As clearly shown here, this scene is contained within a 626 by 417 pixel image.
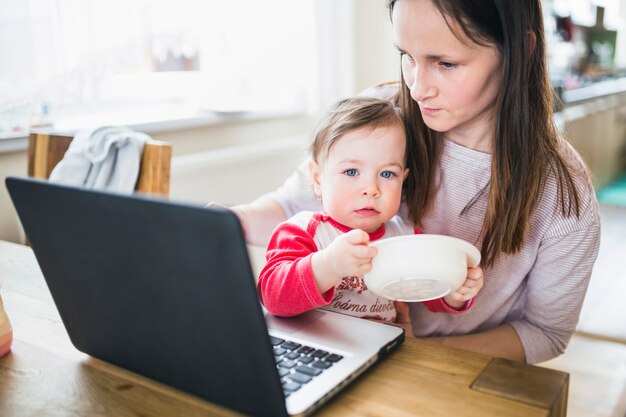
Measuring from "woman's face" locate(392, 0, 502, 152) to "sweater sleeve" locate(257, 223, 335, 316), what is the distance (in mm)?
335

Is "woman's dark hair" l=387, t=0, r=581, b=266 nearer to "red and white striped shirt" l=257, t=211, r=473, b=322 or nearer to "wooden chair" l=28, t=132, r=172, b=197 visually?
"red and white striped shirt" l=257, t=211, r=473, b=322

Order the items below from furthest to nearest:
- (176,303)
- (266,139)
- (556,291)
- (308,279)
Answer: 1. (266,139)
2. (556,291)
3. (308,279)
4. (176,303)

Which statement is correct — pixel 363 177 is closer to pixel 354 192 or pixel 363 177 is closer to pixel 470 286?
pixel 354 192

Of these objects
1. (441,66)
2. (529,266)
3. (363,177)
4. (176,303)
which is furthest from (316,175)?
(176,303)

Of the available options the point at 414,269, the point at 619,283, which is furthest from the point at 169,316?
the point at 619,283

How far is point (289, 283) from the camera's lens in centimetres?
89

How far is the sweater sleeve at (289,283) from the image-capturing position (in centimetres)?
87

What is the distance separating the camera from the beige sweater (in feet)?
3.65

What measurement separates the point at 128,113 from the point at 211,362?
216cm

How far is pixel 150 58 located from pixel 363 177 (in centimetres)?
191

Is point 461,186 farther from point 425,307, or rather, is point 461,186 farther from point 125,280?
point 125,280

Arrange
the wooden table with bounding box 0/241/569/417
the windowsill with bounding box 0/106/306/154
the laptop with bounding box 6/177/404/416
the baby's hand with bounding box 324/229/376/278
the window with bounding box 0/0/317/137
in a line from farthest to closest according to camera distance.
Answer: the window with bounding box 0/0/317/137
the windowsill with bounding box 0/106/306/154
the baby's hand with bounding box 324/229/376/278
the wooden table with bounding box 0/241/569/417
the laptop with bounding box 6/177/404/416

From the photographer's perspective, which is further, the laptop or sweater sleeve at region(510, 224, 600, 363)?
sweater sleeve at region(510, 224, 600, 363)

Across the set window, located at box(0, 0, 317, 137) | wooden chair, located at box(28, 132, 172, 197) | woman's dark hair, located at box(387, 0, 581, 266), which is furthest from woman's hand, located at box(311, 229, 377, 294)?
window, located at box(0, 0, 317, 137)
